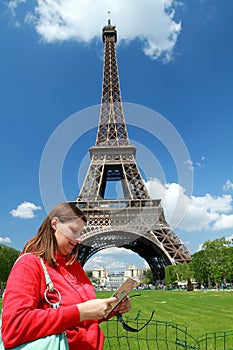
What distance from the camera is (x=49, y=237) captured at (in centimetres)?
209

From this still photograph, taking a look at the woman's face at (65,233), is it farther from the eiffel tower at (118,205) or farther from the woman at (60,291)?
the eiffel tower at (118,205)

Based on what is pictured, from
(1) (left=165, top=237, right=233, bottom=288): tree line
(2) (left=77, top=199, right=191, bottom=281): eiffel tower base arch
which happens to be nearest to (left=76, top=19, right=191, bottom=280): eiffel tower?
(2) (left=77, top=199, right=191, bottom=281): eiffel tower base arch

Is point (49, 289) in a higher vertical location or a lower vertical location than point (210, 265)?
higher

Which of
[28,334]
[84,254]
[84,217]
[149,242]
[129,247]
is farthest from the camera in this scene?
[129,247]

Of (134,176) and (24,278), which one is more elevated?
(134,176)

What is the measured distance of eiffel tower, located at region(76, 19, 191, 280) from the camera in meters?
36.7

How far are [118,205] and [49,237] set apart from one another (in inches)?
1425

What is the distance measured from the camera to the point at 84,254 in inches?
1689

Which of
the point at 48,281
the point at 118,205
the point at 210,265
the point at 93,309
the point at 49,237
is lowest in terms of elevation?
the point at 210,265

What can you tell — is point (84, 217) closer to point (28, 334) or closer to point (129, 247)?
point (28, 334)

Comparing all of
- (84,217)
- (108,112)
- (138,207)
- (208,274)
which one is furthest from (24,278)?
(108,112)

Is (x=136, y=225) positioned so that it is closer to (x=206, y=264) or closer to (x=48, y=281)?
(x=206, y=264)

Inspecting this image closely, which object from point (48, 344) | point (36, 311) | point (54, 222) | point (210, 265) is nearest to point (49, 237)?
point (54, 222)

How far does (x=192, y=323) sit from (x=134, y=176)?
96.6 ft
